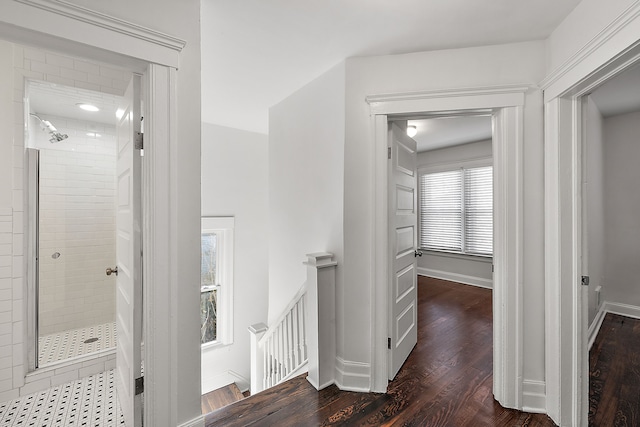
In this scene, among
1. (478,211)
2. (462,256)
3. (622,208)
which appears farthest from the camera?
(462,256)

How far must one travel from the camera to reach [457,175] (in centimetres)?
498

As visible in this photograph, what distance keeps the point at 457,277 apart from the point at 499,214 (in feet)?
11.8

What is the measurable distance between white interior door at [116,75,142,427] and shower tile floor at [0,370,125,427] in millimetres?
285

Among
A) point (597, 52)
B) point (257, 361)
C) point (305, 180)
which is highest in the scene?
point (597, 52)

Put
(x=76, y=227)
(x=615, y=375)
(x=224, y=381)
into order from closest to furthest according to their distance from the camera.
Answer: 1. (x=615, y=375)
2. (x=76, y=227)
3. (x=224, y=381)

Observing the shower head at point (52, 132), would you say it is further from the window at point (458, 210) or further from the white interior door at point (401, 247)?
the window at point (458, 210)

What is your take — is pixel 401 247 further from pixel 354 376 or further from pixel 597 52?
pixel 597 52

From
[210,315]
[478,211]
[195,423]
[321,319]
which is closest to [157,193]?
[195,423]

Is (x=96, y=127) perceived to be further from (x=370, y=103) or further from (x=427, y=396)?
(x=427, y=396)

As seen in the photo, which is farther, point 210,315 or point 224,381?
point 210,315

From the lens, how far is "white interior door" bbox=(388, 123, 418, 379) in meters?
2.12

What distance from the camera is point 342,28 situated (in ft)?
5.73

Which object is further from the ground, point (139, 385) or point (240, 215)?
point (240, 215)

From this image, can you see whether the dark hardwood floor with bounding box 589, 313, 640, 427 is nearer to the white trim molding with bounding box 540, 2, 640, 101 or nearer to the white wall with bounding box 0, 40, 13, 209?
the white trim molding with bounding box 540, 2, 640, 101
